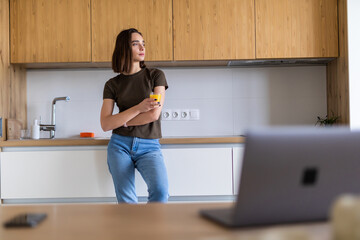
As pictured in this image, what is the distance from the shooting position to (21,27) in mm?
3338

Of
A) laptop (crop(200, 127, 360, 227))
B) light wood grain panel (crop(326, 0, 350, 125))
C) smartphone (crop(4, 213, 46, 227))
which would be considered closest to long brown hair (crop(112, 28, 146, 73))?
light wood grain panel (crop(326, 0, 350, 125))

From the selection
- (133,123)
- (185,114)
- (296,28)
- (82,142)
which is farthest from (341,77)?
(82,142)

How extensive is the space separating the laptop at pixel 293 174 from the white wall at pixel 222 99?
2.74m

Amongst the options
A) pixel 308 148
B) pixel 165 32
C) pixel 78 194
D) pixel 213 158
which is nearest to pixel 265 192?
pixel 308 148

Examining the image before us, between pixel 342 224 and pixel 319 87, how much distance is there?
10.4 feet

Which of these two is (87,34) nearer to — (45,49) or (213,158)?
(45,49)

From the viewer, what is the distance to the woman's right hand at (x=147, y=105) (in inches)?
101

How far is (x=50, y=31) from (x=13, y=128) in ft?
2.78

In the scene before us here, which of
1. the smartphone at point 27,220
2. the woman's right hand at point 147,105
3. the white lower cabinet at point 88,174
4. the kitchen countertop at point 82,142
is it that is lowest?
the white lower cabinet at point 88,174

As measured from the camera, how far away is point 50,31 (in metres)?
3.34

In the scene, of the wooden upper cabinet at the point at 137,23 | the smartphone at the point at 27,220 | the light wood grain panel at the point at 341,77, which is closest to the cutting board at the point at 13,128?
the wooden upper cabinet at the point at 137,23

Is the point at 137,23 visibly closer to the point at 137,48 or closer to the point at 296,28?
the point at 137,48

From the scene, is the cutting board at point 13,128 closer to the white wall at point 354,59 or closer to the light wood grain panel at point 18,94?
the light wood grain panel at point 18,94

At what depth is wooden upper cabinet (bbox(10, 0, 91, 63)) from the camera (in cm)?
333
